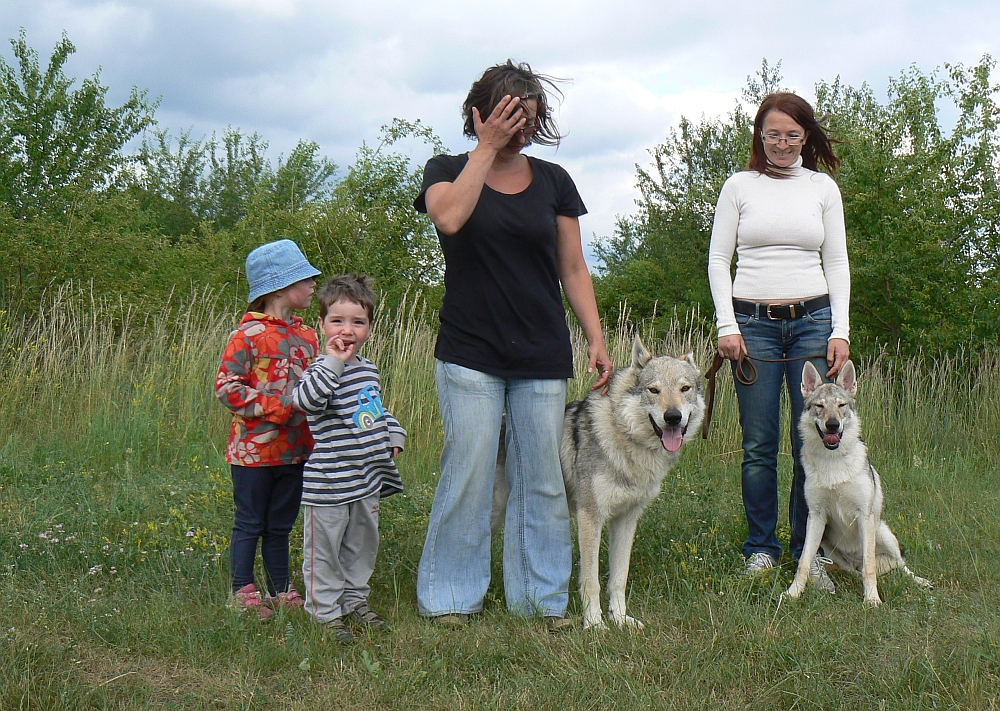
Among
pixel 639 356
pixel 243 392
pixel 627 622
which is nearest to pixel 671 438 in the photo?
pixel 639 356

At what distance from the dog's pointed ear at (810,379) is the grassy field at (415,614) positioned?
2.96 ft

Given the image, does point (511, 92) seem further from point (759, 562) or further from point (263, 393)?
point (759, 562)

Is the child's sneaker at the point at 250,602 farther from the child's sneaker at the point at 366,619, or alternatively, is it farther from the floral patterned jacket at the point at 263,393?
the floral patterned jacket at the point at 263,393

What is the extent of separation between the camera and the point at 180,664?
3.07 metres

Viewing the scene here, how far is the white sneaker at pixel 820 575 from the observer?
12.7ft

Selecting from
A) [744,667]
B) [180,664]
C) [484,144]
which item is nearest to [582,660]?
[744,667]

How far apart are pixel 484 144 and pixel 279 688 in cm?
215

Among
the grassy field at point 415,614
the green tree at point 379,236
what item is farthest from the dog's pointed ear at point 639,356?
the green tree at point 379,236

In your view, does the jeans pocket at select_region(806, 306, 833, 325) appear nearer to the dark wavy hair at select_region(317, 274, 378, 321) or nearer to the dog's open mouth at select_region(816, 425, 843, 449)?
the dog's open mouth at select_region(816, 425, 843, 449)

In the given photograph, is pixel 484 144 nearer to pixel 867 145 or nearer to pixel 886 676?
Answer: pixel 886 676

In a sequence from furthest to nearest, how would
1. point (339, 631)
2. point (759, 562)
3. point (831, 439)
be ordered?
point (759, 562)
point (831, 439)
point (339, 631)

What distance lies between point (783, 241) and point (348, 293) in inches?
82.9

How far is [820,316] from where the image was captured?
4008 mm

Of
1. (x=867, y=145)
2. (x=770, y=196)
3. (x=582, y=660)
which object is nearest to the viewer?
(x=582, y=660)
